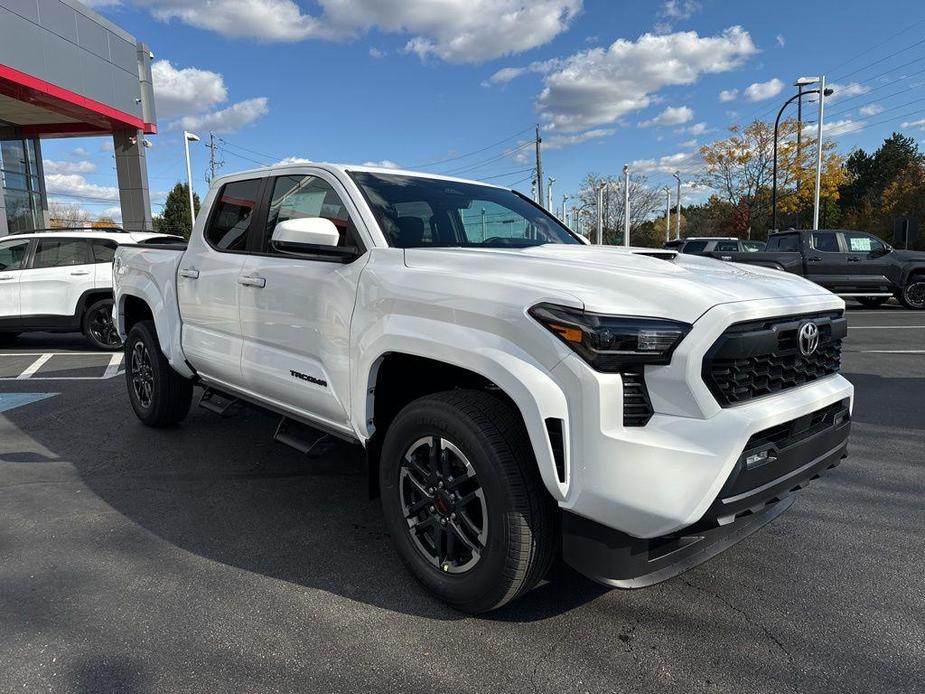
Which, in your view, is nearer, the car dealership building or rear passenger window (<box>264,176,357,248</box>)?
rear passenger window (<box>264,176,357,248</box>)

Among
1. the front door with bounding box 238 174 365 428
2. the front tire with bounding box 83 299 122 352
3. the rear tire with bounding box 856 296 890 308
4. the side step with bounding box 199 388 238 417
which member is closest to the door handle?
the front door with bounding box 238 174 365 428

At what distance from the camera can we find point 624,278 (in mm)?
2330

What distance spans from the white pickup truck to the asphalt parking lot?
331mm

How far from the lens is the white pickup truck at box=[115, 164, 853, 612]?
2117 mm

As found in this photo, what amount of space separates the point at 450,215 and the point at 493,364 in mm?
1517

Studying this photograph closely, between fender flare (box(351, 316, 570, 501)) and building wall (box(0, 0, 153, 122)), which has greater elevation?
building wall (box(0, 0, 153, 122))

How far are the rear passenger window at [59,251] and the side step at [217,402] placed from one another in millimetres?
6624

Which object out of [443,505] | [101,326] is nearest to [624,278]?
[443,505]

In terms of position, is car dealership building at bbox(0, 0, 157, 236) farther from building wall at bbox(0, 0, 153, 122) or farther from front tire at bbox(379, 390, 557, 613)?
front tire at bbox(379, 390, 557, 613)

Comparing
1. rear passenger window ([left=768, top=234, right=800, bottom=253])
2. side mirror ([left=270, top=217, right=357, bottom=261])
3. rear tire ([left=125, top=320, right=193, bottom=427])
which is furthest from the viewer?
rear passenger window ([left=768, top=234, right=800, bottom=253])

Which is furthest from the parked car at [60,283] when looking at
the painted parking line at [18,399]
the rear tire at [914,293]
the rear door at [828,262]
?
the rear tire at [914,293]

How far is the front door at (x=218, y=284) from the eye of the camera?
397 centimetres

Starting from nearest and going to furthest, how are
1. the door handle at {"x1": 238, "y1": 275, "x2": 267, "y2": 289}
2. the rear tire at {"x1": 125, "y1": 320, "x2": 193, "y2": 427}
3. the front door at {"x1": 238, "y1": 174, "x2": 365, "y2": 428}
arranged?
the front door at {"x1": 238, "y1": 174, "x2": 365, "y2": 428}, the door handle at {"x1": 238, "y1": 275, "x2": 267, "y2": 289}, the rear tire at {"x1": 125, "y1": 320, "x2": 193, "y2": 427}

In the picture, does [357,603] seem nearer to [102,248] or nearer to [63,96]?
[102,248]
